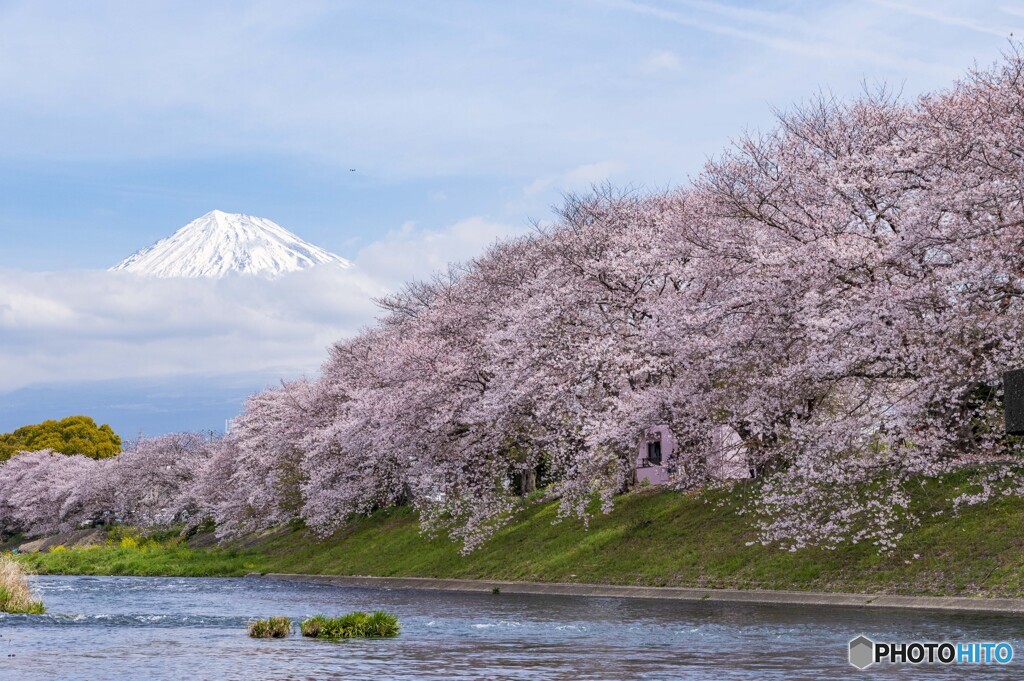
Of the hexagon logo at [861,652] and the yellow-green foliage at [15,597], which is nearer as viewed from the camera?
the hexagon logo at [861,652]

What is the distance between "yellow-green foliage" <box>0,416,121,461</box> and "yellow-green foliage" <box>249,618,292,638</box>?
14597 cm

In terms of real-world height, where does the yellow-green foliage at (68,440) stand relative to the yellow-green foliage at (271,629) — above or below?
above

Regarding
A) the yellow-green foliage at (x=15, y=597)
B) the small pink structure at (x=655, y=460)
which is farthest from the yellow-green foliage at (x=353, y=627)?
the small pink structure at (x=655, y=460)

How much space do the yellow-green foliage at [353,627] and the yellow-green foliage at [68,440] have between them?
147m

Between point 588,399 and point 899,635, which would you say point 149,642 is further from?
point 588,399

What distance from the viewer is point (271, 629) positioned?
92.9ft

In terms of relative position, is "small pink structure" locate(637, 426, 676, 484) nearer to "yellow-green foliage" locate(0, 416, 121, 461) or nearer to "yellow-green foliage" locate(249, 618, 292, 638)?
"yellow-green foliage" locate(249, 618, 292, 638)

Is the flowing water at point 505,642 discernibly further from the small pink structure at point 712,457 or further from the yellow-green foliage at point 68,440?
the yellow-green foliage at point 68,440

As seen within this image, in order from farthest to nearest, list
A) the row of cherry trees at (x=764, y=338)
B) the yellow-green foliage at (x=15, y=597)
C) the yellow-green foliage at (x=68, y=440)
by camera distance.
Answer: the yellow-green foliage at (x=68, y=440), the yellow-green foliage at (x=15, y=597), the row of cherry trees at (x=764, y=338)

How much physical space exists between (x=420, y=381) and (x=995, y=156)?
33.4m

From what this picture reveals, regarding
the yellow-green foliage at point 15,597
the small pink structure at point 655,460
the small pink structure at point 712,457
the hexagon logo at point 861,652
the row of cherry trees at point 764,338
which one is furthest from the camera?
the small pink structure at point 655,460

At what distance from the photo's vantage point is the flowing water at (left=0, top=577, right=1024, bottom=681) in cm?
2047

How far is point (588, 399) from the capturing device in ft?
165

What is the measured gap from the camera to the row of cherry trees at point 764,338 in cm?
3306
